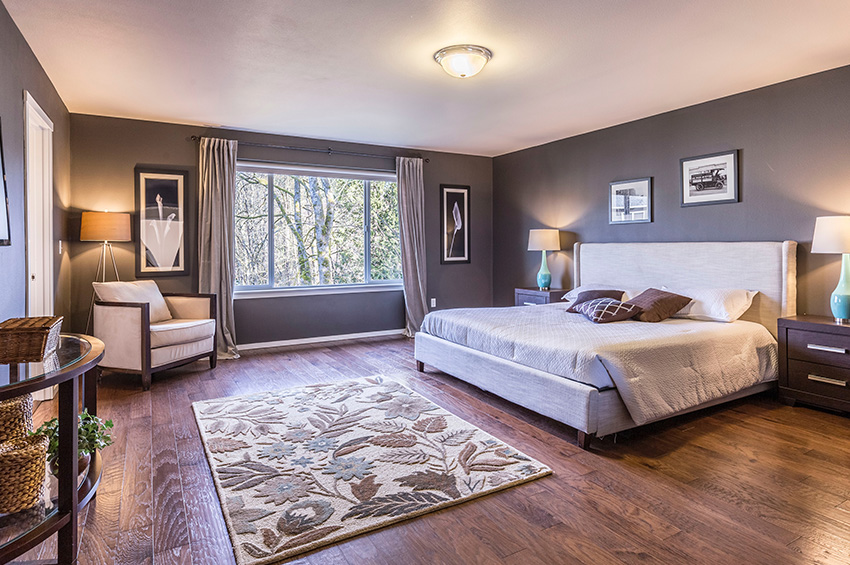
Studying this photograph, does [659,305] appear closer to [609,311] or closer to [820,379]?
[609,311]

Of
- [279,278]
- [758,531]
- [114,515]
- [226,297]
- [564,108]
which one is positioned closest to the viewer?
[758,531]

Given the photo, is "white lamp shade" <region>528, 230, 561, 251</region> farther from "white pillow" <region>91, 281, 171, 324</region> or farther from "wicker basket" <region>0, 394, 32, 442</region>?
"wicker basket" <region>0, 394, 32, 442</region>

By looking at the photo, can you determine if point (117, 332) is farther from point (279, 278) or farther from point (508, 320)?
point (508, 320)

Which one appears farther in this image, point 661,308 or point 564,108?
point 564,108

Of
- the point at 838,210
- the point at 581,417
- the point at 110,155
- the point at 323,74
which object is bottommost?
the point at 581,417

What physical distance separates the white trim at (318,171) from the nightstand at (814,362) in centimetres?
439

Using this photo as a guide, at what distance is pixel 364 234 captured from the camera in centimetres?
628

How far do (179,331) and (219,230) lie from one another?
1.33 meters

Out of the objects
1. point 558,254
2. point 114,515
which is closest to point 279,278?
point 558,254

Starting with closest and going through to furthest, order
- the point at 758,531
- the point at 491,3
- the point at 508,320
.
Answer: the point at 758,531
the point at 491,3
the point at 508,320

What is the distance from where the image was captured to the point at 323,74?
3609 millimetres

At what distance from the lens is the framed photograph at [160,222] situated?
4.89 metres

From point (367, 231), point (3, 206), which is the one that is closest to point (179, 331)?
point (3, 206)

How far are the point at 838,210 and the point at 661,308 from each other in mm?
1347
